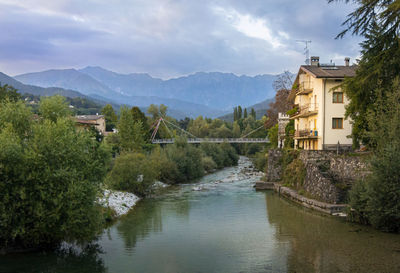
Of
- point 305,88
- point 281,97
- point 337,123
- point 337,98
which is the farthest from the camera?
point 281,97

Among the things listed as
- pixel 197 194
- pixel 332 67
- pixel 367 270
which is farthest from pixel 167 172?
pixel 367 270

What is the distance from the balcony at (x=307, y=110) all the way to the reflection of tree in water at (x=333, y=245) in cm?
1160

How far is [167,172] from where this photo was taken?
132ft

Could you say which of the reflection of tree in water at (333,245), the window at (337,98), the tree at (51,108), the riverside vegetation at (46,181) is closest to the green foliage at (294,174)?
the window at (337,98)

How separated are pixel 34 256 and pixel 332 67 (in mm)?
28604

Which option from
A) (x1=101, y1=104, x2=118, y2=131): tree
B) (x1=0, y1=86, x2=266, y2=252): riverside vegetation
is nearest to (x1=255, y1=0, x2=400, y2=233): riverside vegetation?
(x1=0, y1=86, x2=266, y2=252): riverside vegetation

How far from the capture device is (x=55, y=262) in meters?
13.5

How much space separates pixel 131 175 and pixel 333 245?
58.3ft

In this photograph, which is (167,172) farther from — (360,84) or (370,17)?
(370,17)

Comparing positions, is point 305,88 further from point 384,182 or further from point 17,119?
point 17,119

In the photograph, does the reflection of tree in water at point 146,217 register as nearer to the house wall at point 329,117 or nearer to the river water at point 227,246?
the river water at point 227,246

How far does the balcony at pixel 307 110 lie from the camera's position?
30609 millimetres

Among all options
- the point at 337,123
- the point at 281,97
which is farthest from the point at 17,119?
the point at 281,97

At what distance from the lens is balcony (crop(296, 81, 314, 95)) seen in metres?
32.6
